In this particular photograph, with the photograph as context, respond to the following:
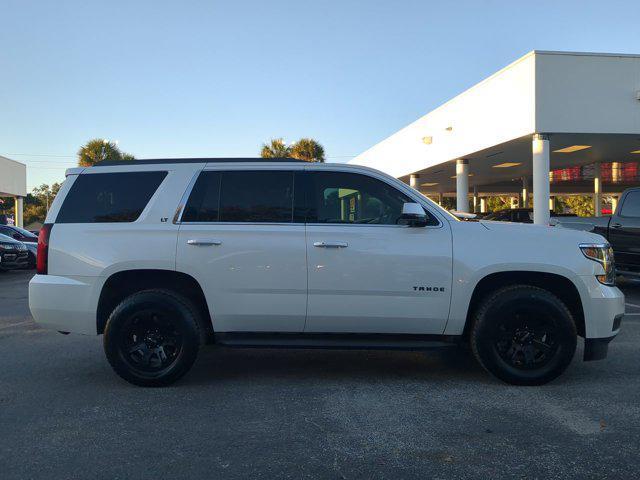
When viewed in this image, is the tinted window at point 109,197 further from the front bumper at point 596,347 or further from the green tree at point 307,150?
the green tree at point 307,150

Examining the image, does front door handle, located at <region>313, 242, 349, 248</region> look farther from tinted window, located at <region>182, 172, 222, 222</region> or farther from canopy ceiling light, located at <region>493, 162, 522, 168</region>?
canopy ceiling light, located at <region>493, 162, 522, 168</region>

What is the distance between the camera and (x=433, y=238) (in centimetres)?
480

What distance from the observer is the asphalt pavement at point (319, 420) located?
10.8ft

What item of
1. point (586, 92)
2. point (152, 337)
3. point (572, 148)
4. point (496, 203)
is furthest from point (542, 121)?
point (496, 203)

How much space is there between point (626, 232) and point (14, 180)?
40.0 metres

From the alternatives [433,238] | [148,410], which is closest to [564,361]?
[433,238]

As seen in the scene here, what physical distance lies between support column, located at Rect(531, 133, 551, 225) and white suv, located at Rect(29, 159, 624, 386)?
11622mm

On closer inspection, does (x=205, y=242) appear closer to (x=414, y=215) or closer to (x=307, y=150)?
(x=414, y=215)

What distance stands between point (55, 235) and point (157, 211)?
0.93 metres

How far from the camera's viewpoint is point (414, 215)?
4664 millimetres

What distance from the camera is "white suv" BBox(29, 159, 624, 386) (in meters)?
4.75

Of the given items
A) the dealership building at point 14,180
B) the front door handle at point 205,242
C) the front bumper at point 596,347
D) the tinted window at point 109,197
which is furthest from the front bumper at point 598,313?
the dealership building at point 14,180

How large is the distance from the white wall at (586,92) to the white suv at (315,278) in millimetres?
11540

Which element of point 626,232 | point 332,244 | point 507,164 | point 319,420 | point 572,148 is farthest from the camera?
point 507,164
